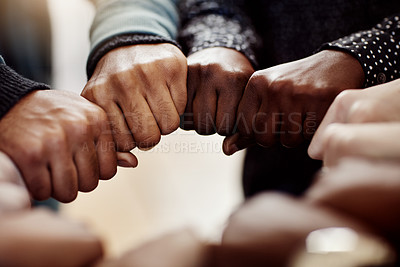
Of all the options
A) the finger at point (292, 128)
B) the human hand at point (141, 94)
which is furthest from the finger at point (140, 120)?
the finger at point (292, 128)

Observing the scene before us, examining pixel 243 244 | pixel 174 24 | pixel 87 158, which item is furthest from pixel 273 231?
pixel 174 24

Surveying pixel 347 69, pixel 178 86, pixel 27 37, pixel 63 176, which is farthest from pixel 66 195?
pixel 27 37

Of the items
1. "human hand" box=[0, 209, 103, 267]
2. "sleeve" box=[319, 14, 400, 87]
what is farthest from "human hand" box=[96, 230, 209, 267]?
"sleeve" box=[319, 14, 400, 87]

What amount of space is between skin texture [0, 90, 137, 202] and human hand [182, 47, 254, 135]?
0.27ft

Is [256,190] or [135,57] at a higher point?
[135,57]

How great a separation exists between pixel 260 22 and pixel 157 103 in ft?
0.73

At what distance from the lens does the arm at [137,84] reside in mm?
281

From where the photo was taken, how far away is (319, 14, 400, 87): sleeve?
268 mm

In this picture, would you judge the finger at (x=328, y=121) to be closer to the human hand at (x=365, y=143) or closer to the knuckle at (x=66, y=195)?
the human hand at (x=365, y=143)

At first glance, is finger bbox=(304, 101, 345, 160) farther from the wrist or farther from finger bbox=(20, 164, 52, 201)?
finger bbox=(20, 164, 52, 201)

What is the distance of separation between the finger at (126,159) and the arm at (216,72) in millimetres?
66

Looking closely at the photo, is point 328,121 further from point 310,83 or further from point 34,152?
point 34,152

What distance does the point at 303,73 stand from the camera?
0.27 metres

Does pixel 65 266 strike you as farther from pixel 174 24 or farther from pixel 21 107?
pixel 174 24
